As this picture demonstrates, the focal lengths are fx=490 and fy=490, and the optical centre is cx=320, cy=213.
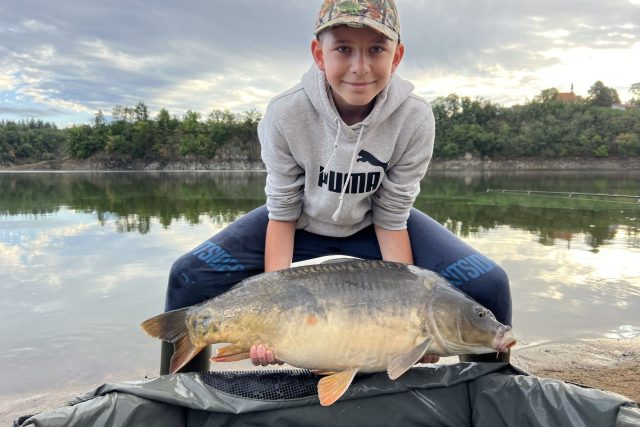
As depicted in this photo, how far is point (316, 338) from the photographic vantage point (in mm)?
1616

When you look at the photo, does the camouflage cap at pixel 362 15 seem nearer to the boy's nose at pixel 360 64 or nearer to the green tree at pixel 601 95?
the boy's nose at pixel 360 64

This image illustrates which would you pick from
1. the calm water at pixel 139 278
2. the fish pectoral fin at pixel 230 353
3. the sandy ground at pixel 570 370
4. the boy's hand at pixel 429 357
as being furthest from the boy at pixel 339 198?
the calm water at pixel 139 278

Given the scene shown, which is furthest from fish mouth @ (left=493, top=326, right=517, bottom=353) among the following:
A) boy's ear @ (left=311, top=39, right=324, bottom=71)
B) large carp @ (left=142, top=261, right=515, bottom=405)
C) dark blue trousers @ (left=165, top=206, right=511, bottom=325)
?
boy's ear @ (left=311, top=39, right=324, bottom=71)

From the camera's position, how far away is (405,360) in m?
1.56

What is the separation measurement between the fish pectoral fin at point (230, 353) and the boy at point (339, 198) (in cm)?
45

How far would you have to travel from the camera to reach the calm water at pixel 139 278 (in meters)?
3.14

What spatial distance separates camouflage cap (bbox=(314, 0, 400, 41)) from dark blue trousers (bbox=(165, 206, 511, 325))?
902mm

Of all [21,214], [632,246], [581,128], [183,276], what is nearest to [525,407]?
[183,276]

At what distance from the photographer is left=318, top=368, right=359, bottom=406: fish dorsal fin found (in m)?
1.54

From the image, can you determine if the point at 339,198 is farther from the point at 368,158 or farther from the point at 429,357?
the point at 429,357

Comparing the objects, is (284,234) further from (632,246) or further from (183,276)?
(632,246)

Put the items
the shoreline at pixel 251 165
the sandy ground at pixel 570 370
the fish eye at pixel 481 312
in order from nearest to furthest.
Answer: the fish eye at pixel 481 312 → the sandy ground at pixel 570 370 → the shoreline at pixel 251 165

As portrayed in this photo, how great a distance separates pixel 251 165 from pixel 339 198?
57750 millimetres

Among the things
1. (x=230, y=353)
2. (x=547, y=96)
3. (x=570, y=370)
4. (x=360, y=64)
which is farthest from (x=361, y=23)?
(x=547, y=96)
